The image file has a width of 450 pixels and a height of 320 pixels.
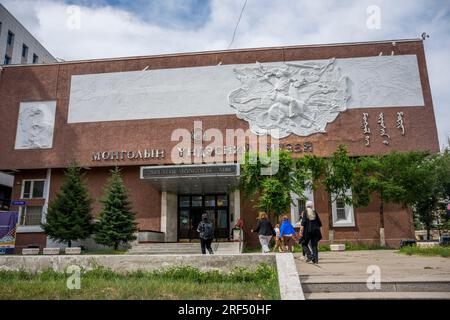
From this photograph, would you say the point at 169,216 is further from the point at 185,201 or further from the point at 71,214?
the point at 71,214

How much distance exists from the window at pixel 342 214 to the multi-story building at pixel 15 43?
34.6 metres

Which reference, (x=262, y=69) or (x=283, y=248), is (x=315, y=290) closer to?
(x=283, y=248)

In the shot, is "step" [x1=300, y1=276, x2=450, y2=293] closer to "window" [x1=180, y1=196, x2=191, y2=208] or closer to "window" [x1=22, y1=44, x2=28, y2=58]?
"window" [x1=180, y1=196, x2=191, y2=208]

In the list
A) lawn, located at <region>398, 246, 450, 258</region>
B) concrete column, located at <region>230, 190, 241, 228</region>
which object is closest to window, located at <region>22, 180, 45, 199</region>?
concrete column, located at <region>230, 190, 241, 228</region>

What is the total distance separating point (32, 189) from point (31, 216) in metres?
1.98

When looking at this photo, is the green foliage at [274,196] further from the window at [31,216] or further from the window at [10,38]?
the window at [10,38]

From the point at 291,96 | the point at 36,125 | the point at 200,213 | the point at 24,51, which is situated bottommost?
the point at 200,213

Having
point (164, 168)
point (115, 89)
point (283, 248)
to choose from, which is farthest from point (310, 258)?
point (115, 89)

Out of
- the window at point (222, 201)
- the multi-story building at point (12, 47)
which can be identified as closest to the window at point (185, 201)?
the window at point (222, 201)

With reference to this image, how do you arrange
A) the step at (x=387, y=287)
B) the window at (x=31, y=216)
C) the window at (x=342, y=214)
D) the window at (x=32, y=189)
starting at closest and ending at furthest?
the step at (x=387, y=287)
the window at (x=342, y=214)
the window at (x=31, y=216)
the window at (x=32, y=189)

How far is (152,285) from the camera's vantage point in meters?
7.18

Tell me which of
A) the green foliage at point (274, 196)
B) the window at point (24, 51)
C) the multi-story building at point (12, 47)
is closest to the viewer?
the green foliage at point (274, 196)

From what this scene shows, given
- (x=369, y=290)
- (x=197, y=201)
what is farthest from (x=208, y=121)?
(x=369, y=290)

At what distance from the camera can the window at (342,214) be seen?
2461 centimetres
